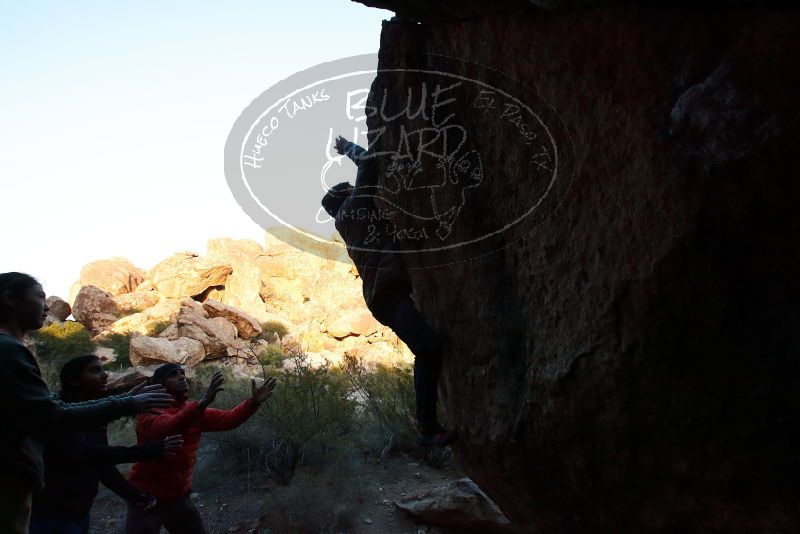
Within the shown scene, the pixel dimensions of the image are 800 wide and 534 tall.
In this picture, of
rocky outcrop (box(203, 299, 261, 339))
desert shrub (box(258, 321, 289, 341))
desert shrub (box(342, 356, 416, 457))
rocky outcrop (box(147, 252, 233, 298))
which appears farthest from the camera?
rocky outcrop (box(147, 252, 233, 298))

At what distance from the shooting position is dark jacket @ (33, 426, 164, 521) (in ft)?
10.8

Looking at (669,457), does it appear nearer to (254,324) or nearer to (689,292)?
(689,292)

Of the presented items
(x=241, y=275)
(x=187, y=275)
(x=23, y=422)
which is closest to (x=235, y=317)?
(x=187, y=275)

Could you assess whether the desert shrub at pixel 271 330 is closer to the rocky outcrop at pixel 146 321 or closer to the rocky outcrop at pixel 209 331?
the rocky outcrop at pixel 209 331

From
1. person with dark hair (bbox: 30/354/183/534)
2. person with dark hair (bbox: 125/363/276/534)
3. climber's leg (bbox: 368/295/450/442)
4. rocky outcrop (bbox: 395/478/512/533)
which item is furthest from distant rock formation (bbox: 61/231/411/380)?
person with dark hair (bbox: 30/354/183/534)

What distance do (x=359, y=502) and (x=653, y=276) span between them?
5053mm

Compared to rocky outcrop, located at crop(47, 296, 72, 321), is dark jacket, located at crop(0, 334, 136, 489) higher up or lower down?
higher up

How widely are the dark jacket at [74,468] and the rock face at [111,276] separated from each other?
37.2 meters

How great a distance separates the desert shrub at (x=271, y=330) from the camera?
31.1m

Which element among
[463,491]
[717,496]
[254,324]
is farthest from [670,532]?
[254,324]

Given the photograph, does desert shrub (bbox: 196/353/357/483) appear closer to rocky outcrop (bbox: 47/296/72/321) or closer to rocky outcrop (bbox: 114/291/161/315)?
rocky outcrop (bbox: 114/291/161/315)

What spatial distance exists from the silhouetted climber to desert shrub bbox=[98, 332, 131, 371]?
65.5 ft

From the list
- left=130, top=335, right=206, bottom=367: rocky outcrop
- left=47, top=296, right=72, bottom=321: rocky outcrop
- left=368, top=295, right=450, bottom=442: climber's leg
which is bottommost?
left=130, top=335, right=206, bottom=367: rocky outcrop

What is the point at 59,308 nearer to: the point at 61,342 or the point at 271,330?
the point at 61,342
